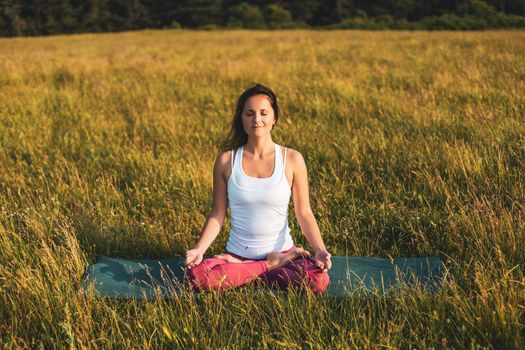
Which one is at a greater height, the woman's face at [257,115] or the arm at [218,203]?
the woman's face at [257,115]

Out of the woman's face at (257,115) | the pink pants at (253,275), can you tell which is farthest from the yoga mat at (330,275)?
the woman's face at (257,115)

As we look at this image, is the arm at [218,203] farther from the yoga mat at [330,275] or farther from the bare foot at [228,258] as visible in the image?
the yoga mat at [330,275]

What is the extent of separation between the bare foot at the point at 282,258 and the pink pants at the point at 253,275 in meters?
0.02

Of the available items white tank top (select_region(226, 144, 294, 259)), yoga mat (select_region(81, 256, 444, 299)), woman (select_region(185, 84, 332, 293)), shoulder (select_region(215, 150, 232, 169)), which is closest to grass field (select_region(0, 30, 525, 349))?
yoga mat (select_region(81, 256, 444, 299))

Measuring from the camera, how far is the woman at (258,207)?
9.61 ft

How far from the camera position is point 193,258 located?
2863mm

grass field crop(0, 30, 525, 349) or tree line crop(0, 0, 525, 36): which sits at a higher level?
tree line crop(0, 0, 525, 36)

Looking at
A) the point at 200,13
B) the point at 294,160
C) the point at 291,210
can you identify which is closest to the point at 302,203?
the point at 294,160

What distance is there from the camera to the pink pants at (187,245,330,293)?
2.78 meters

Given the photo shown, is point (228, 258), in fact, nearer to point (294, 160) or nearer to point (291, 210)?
point (294, 160)

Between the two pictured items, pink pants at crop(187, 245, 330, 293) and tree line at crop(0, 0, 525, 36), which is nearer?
pink pants at crop(187, 245, 330, 293)

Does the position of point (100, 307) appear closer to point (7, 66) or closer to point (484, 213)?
point (484, 213)

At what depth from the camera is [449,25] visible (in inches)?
1309

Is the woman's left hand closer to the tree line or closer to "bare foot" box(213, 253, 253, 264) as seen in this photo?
"bare foot" box(213, 253, 253, 264)
